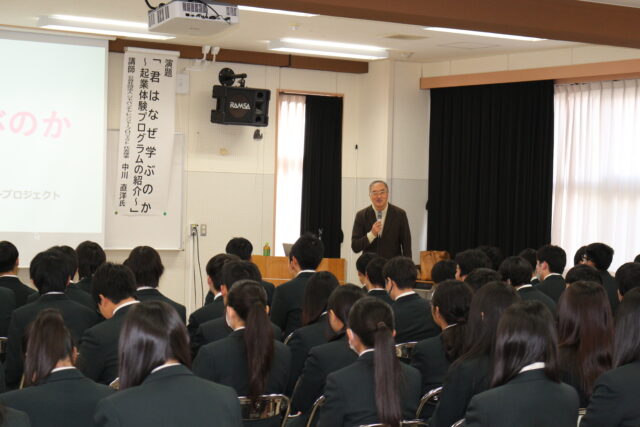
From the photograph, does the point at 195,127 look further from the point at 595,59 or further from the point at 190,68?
the point at 595,59

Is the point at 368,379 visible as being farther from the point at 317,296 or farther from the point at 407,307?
the point at 407,307

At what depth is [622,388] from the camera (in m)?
2.97

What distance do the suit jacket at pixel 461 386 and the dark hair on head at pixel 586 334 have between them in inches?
20.0

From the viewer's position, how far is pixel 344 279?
9.88m

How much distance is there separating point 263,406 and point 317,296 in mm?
915

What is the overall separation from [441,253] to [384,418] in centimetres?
688

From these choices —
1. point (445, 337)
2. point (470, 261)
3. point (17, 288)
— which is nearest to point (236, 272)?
point (445, 337)

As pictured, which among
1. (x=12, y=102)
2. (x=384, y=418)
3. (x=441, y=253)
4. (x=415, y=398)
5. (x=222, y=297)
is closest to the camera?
(x=384, y=418)

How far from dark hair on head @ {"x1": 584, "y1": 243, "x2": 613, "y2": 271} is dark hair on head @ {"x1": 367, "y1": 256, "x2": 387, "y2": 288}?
2.06 metres

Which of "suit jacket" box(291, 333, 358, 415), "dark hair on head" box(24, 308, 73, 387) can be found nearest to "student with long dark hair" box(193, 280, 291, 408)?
"suit jacket" box(291, 333, 358, 415)

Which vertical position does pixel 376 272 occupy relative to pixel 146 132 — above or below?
below

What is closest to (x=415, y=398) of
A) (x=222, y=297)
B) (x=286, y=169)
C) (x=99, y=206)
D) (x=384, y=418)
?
(x=384, y=418)

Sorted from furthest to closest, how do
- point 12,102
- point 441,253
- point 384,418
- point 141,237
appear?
1. point 441,253
2. point 141,237
3. point 12,102
4. point 384,418

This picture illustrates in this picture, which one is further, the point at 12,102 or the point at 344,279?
the point at 344,279
